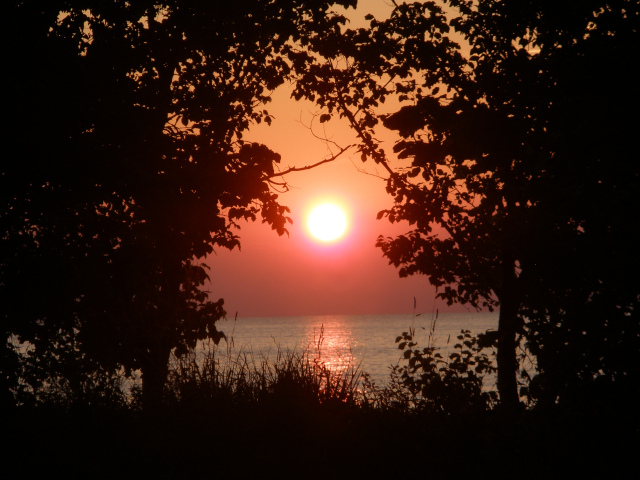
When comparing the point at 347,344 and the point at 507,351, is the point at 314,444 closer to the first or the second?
the point at 507,351

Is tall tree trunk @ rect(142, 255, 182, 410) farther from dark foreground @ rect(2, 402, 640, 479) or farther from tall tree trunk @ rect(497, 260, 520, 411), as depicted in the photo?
tall tree trunk @ rect(497, 260, 520, 411)

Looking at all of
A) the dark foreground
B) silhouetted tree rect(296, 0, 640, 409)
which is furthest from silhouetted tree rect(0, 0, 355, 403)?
silhouetted tree rect(296, 0, 640, 409)

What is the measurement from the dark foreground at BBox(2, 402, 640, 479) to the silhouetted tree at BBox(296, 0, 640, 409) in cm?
45

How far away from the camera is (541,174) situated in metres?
6.39

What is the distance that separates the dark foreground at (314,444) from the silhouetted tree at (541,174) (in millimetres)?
452

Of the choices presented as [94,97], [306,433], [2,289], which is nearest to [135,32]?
[94,97]

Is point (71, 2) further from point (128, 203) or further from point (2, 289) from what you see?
point (2, 289)

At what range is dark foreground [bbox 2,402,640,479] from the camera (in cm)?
542

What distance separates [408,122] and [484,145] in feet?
8.93

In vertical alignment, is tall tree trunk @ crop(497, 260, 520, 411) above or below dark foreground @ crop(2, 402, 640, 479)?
above

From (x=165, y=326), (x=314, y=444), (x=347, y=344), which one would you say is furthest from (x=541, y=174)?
(x=347, y=344)

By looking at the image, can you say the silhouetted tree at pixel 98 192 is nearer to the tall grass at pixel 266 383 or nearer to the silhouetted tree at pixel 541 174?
the tall grass at pixel 266 383

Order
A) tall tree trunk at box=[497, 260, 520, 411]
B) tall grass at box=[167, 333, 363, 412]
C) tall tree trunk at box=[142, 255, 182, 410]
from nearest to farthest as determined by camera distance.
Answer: tall grass at box=[167, 333, 363, 412]
tall tree trunk at box=[142, 255, 182, 410]
tall tree trunk at box=[497, 260, 520, 411]

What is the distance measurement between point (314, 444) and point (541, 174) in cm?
344
